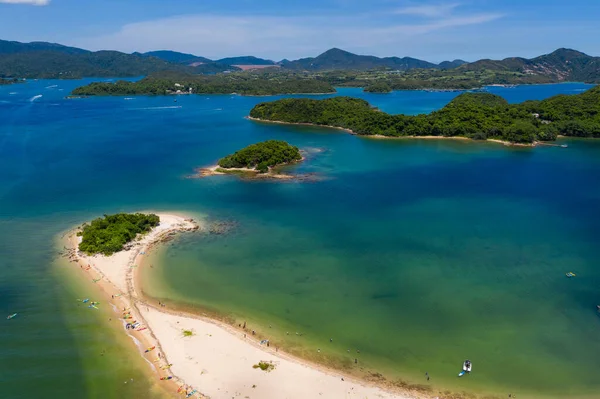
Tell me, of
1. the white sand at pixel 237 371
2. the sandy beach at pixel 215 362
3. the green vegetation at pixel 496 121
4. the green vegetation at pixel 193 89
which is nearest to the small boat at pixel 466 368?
the sandy beach at pixel 215 362

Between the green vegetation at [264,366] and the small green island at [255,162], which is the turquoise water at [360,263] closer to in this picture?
the green vegetation at [264,366]

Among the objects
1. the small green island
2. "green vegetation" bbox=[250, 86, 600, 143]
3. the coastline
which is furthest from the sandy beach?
"green vegetation" bbox=[250, 86, 600, 143]

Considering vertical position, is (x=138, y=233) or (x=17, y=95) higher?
(x=17, y=95)

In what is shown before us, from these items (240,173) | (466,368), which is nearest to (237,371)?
(466,368)

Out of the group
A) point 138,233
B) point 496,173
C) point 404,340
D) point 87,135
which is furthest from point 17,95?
point 404,340

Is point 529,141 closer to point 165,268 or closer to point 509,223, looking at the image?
point 509,223

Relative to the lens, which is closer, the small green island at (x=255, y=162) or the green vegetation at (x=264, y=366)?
the green vegetation at (x=264, y=366)

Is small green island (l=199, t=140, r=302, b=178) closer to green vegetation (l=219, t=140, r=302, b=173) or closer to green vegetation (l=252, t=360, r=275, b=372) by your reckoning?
green vegetation (l=219, t=140, r=302, b=173)
